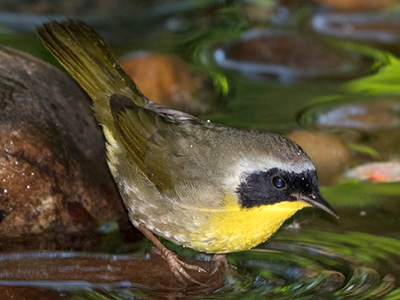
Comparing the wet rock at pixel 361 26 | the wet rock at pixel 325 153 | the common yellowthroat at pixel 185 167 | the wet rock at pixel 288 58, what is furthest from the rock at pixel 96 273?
the wet rock at pixel 361 26

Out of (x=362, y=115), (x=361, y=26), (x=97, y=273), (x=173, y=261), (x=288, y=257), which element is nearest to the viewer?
(x=97, y=273)

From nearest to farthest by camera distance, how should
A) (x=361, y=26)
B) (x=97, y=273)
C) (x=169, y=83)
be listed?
(x=97, y=273) → (x=169, y=83) → (x=361, y=26)

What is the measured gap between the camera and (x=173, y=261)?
16.9 ft

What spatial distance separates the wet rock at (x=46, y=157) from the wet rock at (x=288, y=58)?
3212 millimetres

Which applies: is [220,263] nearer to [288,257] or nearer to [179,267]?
[179,267]

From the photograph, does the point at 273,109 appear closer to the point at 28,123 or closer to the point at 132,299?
the point at 28,123

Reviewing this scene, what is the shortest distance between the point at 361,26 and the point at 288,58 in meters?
1.67

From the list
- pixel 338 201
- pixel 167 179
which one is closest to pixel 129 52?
pixel 338 201

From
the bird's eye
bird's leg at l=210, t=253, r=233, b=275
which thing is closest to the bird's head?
the bird's eye

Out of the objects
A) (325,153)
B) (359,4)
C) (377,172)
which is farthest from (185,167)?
(359,4)

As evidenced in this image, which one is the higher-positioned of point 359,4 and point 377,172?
point 359,4

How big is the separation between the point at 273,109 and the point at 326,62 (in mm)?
1499

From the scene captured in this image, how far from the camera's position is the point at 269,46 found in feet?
31.0

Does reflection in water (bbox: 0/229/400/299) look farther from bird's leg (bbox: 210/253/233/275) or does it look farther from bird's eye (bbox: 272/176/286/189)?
bird's eye (bbox: 272/176/286/189)
